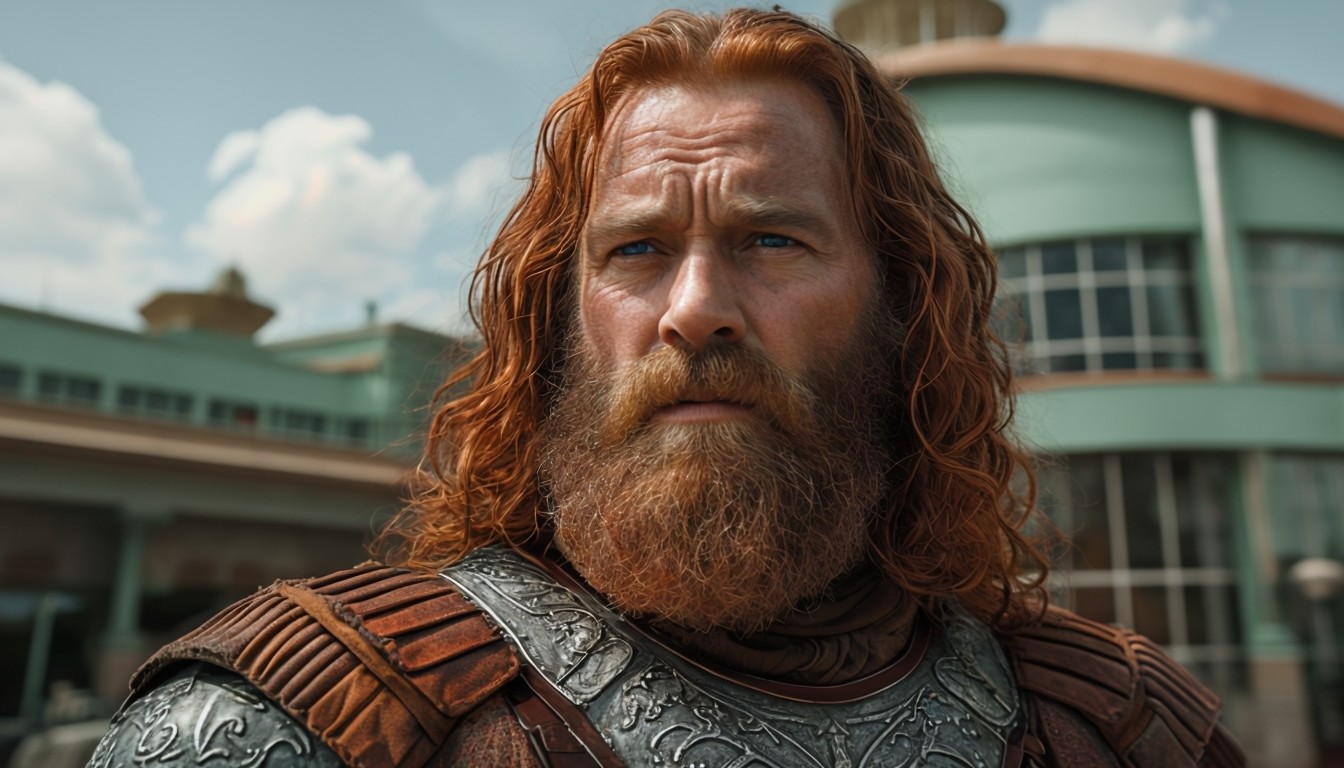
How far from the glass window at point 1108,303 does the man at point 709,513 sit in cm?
1348

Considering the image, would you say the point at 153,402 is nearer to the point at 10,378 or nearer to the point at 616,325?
the point at 10,378

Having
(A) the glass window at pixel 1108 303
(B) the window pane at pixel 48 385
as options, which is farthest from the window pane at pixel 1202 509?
(B) the window pane at pixel 48 385

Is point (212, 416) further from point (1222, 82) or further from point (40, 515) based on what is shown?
point (1222, 82)

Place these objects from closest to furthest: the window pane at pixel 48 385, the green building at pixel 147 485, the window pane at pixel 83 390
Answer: the green building at pixel 147 485
the window pane at pixel 48 385
the window pane at pixel 83 390

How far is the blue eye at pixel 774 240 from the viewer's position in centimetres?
164

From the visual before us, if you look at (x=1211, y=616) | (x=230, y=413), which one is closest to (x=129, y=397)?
(x=230, y=413)

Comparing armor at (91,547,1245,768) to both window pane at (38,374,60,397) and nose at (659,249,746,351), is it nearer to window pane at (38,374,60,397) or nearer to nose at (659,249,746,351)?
nose at (659,249,746,351)

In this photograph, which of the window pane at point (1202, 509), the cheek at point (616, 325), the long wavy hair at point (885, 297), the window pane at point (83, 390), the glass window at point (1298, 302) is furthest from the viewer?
the window pane at point (83, 390)

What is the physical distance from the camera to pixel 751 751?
144 cm

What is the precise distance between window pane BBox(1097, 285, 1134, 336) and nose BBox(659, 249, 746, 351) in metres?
14.4

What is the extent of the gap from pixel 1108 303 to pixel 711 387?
47.5 feet

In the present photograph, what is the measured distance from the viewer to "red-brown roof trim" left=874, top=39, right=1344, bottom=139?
48.9 ft

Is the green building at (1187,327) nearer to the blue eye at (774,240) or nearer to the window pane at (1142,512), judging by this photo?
the window pane at (1142,512)

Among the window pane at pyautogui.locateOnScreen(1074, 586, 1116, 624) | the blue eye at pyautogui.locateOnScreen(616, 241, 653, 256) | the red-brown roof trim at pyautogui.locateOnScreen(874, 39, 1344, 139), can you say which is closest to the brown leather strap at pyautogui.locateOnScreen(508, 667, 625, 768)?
the blue eye at pyautogui.locateOnScreen(616, 241, 653, 256)
